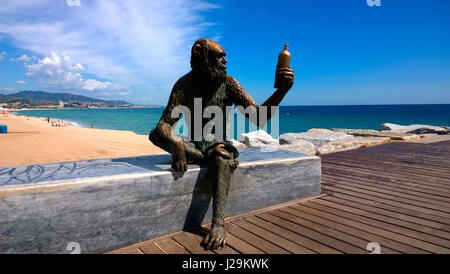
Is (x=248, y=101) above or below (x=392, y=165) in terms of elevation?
above

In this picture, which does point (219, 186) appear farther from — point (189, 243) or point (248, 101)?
point (248, 101)

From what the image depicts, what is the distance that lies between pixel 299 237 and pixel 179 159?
4.14ft

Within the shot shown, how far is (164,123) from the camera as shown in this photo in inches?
95.1

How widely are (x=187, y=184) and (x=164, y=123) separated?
1.98ft

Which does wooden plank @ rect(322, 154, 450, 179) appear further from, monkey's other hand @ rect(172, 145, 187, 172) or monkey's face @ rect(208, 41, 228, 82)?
monkey's other hand @ rect(172, 145, 187, 172)

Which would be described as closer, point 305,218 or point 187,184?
point 187,184

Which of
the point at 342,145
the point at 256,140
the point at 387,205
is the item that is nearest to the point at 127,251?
the point at 387,205

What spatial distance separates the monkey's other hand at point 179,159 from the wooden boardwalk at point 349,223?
24.1 inches

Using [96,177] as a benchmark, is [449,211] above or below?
below

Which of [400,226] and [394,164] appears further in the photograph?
[394,164]

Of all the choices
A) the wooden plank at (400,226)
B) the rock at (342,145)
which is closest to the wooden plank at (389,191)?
the wooden plank at (400,226)

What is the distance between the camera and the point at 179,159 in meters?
2.29
